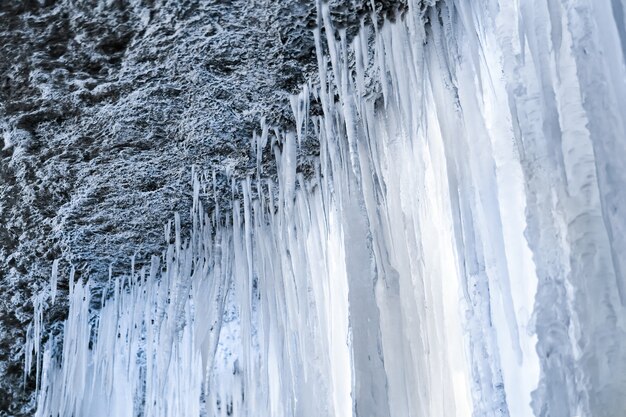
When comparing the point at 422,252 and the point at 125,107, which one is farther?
the point at 125,107

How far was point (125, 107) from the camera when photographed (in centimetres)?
311

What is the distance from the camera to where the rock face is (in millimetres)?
2697

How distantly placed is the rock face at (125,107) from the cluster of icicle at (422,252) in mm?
161

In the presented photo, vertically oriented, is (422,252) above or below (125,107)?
below

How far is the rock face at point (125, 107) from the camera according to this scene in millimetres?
2697

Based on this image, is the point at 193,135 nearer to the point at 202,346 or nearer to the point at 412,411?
the point at 202,346

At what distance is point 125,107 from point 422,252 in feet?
4.75

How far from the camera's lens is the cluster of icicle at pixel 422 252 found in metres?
1.67

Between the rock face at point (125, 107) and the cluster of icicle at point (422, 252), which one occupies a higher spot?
the rock face at point (125, 107)

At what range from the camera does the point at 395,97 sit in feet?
9.59

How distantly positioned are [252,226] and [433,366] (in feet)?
4.97

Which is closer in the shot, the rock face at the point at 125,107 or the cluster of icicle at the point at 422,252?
the cluster of icicle at the point at 422,252

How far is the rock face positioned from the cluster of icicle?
0.53 feet

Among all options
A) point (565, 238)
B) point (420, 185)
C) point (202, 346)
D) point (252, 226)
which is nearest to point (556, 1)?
point (565, 238)
